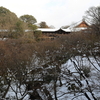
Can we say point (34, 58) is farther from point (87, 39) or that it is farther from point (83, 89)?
point (87, 39)

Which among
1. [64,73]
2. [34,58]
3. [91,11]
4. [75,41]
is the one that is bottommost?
[64,73]

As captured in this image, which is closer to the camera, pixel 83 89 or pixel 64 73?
pixel 83 89

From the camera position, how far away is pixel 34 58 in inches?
217

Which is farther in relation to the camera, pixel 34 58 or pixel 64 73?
pixel 64 73

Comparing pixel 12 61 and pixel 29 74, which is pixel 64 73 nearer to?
pixel 29 74

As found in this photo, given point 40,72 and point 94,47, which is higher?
point 94,47

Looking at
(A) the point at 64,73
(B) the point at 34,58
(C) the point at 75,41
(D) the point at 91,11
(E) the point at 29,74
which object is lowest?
(A) the point at 64,73

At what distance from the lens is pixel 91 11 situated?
9664mm

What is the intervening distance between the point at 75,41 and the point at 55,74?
109 inches

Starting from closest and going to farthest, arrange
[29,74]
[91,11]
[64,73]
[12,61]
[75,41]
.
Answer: [12,61] < [29,74] < [64,73] < [75,41] < [91,11]

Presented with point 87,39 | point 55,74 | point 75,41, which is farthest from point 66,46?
point 55,74

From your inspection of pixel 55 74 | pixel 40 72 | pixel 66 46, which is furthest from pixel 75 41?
pixel 40 72

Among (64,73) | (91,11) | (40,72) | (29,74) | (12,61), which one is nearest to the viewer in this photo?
(12,61)

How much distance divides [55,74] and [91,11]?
6.10 meters
